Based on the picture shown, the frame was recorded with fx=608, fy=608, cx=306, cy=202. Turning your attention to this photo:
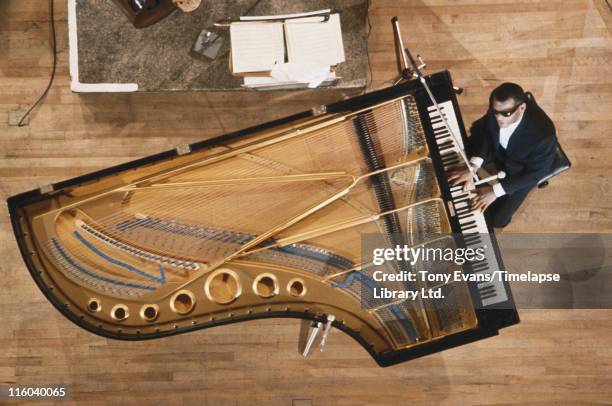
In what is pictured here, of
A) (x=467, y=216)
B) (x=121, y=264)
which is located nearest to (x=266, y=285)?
(x=121, y=264)

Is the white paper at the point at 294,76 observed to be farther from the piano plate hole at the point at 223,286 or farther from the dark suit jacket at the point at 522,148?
the piano plate hole at the point at 223,286

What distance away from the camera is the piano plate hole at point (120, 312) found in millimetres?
3516

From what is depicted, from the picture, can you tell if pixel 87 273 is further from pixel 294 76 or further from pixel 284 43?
pixel 284 43

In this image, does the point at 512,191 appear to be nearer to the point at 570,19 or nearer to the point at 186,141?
the point at 570,19

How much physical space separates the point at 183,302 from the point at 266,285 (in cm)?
50

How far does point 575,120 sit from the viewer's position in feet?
15.1

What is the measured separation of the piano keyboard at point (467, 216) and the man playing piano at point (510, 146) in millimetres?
63

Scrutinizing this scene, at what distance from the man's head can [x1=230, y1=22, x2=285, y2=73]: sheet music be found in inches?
53.3

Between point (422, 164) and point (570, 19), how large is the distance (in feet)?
6.66

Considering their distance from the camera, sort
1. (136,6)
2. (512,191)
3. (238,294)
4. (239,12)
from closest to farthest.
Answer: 1. (136,6)
2. (238,294)
3. (512,191)
4. (239,12)

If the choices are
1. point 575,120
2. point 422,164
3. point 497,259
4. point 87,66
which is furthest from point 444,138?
point 87,66

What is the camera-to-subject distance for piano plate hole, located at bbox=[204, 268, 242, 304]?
11.7ft

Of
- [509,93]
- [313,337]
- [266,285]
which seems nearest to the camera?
[509,93]

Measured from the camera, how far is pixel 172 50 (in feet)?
13.5
